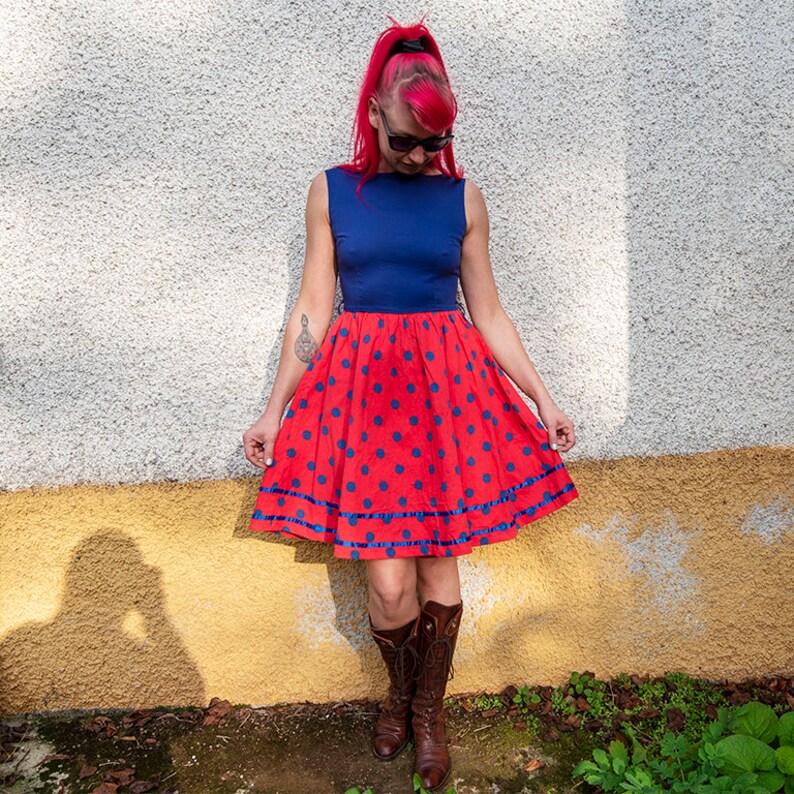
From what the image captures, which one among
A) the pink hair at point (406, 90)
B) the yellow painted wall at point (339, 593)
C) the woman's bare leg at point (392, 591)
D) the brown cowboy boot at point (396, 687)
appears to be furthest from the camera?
the yellow painted wall at point (339, 593)

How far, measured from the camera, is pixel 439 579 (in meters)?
2.17

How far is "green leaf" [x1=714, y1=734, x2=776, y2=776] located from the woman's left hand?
0.94 meters

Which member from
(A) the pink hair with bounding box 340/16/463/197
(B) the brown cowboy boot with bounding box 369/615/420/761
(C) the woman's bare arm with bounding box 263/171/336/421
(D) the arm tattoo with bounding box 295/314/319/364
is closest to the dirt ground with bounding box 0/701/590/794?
(B) the brown cowboy boot with bounding box 369/615/420/761

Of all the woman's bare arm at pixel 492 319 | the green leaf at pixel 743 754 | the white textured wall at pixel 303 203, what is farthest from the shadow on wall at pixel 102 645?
the green leaf at pixel 743 754

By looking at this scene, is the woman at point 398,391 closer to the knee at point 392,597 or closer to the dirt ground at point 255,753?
the knee at point 392,597

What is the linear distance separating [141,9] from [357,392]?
4.43 feet

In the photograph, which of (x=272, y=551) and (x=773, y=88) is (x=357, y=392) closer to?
(x=272, y=551)

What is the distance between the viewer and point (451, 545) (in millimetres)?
1947

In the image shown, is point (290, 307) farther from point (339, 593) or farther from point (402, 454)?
point (339, 593)

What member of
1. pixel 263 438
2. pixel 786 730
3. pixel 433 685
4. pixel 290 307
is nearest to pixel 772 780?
pixel 786 730

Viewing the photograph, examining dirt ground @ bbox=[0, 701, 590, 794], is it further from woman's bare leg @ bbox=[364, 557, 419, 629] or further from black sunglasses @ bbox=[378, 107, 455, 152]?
black sunglasses @ bbox=[378, 107, 455, 152]

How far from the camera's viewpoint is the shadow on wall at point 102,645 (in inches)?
92.0

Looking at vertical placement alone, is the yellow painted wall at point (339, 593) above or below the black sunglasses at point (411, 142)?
below

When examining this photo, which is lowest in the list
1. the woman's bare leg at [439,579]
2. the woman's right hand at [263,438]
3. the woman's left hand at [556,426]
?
the woman's bare leg at [439,579]
